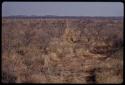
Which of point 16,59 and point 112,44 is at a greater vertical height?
point 112,44

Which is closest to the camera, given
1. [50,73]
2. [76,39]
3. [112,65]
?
[112,65]

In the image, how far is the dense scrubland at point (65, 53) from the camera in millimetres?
4188

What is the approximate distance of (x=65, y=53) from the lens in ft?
17.8

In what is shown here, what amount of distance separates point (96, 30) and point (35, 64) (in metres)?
2.08

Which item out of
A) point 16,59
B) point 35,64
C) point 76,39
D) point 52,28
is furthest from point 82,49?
point 52,28

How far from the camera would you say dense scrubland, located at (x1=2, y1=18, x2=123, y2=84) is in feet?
13.7

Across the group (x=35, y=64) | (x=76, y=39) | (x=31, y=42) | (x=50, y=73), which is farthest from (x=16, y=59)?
(x=76, y=39)

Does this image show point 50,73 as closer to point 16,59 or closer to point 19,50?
point 16,59

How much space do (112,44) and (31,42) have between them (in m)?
2.10

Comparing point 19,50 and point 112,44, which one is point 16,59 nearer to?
point 19,50

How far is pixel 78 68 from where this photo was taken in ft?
15.4

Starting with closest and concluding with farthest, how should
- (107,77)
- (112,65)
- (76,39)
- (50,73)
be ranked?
(107,77), (112,65), (50,73), (76,39)

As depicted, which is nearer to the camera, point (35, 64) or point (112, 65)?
point (112, 65)

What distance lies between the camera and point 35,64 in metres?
5.16
